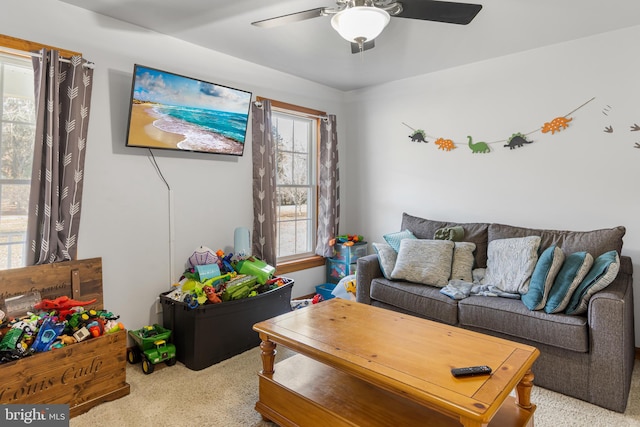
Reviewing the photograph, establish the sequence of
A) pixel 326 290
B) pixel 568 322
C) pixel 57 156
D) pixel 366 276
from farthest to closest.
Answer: pixel 326 290 < pixel 366 276 < pixel 57 156 < pixel 568 322

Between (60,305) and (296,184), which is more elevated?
(296,184)

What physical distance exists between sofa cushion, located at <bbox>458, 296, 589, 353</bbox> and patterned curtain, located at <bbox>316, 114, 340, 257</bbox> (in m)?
1.83

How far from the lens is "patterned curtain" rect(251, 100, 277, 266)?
11.3 feet

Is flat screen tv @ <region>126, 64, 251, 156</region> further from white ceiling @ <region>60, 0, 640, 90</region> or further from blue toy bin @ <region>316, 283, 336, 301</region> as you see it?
blue toy bin @ <region>316, 283, 336, 301</region>

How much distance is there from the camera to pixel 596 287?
216 centimetres

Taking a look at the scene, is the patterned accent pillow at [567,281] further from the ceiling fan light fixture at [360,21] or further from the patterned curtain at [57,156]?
the patterned curtain at [57,156]

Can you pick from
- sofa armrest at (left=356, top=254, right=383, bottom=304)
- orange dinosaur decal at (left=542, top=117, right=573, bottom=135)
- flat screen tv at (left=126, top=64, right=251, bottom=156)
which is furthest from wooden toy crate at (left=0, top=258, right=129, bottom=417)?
orange dinosaur decal at (left=542, top=117, right=573, bottom=135)

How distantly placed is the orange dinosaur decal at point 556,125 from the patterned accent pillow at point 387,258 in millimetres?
1633

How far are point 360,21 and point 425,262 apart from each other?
196 centimetres

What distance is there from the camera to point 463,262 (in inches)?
117

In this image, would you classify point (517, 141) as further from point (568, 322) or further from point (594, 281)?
point (568, 322)

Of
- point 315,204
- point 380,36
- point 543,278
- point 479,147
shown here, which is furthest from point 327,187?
point 543,278

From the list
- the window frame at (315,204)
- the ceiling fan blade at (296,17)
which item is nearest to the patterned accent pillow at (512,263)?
the window frame at (315,204)

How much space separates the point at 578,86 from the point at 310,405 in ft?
10.1
